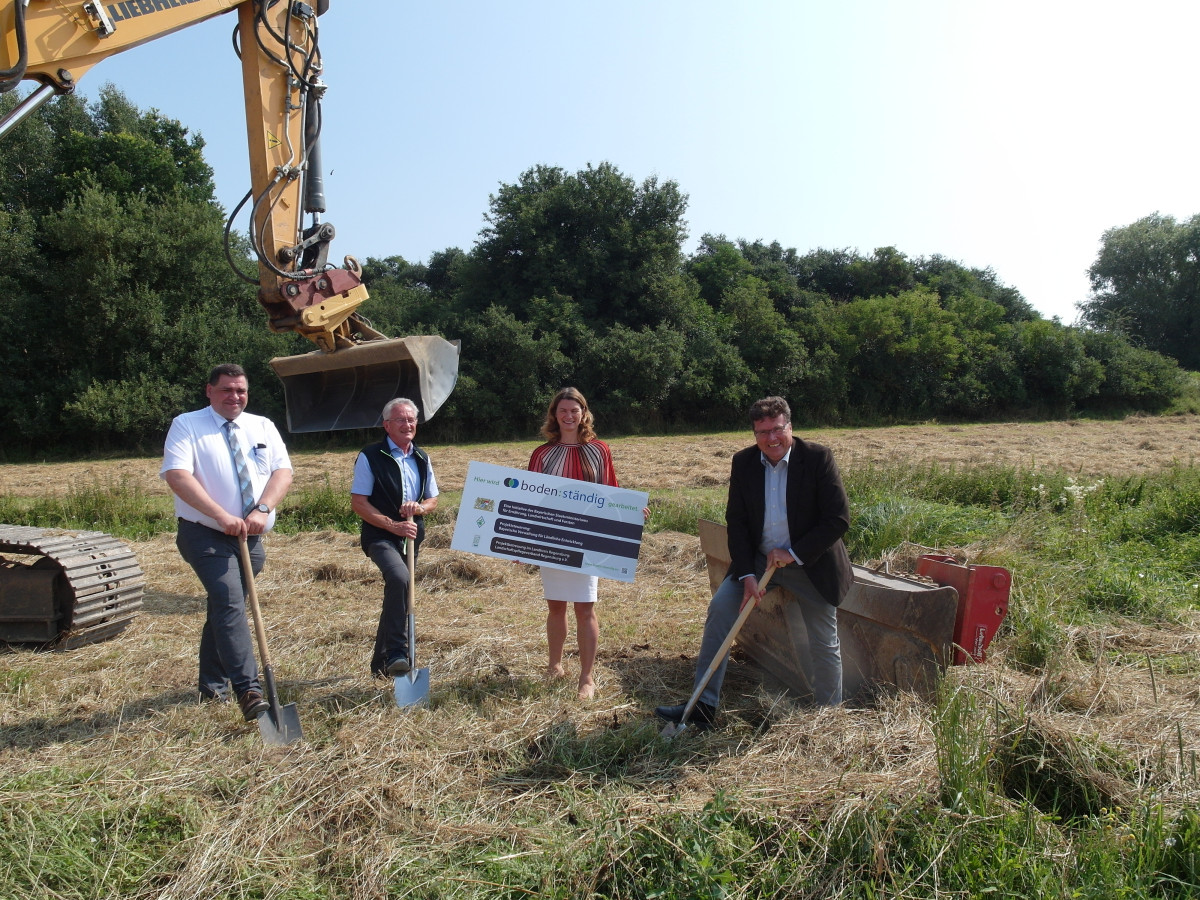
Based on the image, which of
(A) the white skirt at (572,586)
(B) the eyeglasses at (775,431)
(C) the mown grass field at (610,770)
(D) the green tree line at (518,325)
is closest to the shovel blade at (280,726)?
(C) the mown grass field at (610,770)

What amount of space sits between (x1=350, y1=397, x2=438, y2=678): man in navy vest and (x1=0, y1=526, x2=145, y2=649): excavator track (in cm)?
228

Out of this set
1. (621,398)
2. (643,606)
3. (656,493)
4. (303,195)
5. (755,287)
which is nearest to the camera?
(643,606)

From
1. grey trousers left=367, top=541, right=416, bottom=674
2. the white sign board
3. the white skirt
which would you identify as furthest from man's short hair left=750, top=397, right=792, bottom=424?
grey trousers left=367, top=541, right=416, bottom=674

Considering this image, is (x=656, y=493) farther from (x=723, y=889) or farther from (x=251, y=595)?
(x=723, y=889)

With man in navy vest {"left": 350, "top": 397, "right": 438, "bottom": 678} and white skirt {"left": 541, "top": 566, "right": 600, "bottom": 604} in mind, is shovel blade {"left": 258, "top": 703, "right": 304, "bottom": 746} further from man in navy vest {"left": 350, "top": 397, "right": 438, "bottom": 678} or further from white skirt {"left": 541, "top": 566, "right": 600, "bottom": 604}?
white skirt {"left": 541, "top": 566, "right": 600, "bottom": 604}

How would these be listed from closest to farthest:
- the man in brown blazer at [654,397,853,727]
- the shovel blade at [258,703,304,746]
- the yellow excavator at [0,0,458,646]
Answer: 1. the shovel blade at [258,703,304,746]
2. the man in brown blazer at [654,397,853,727]
3. the yellow excavator at [0,0,458,646]

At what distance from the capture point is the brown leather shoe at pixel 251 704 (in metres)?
4.04

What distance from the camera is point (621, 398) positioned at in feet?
85.4

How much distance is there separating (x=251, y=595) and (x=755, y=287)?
31.5 m

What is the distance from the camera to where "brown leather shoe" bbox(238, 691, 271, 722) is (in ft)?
13.3

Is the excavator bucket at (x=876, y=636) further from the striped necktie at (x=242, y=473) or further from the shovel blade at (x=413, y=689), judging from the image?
the striped necktie at (x=242, y=473)

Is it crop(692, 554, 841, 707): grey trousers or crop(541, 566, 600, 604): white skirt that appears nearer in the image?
crop(692, 554, 841, 707): grey trousers

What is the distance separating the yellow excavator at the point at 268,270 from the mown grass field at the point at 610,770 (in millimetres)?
416

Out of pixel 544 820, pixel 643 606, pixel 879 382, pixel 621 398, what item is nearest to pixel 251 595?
pixel 544 820
